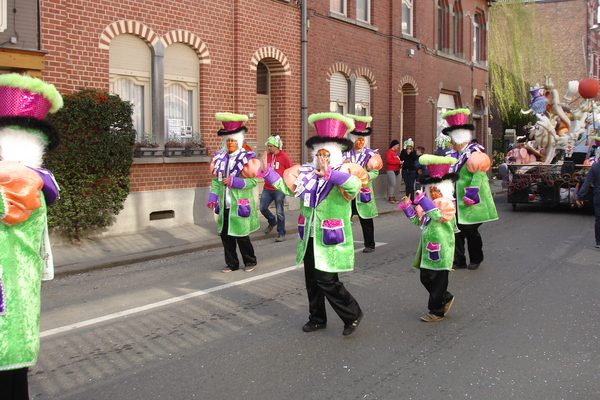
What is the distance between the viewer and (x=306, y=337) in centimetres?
544

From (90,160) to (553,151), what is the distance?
40.7 feet

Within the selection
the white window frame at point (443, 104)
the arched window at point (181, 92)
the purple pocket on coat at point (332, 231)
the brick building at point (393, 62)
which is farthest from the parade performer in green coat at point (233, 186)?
the white window frame at point (443, 104)

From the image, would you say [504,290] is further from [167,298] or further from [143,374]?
[143,374]

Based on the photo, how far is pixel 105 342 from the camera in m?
5.36

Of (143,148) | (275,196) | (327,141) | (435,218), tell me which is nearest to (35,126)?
(327,141)

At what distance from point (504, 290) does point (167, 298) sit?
3928 millimetres

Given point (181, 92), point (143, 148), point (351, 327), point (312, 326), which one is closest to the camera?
point (351, 327)

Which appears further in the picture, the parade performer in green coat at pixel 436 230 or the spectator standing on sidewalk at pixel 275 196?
the spectator standing on sidewalk at pixel 275 196

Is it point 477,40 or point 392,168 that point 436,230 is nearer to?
point 392,168

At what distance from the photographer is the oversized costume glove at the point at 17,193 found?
3092mm

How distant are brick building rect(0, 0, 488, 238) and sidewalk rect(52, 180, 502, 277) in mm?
425

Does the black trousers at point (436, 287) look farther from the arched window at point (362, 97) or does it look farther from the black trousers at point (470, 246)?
the arched window at point (362, 97)

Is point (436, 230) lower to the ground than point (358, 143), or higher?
lower

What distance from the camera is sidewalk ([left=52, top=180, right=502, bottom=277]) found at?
878 cm
